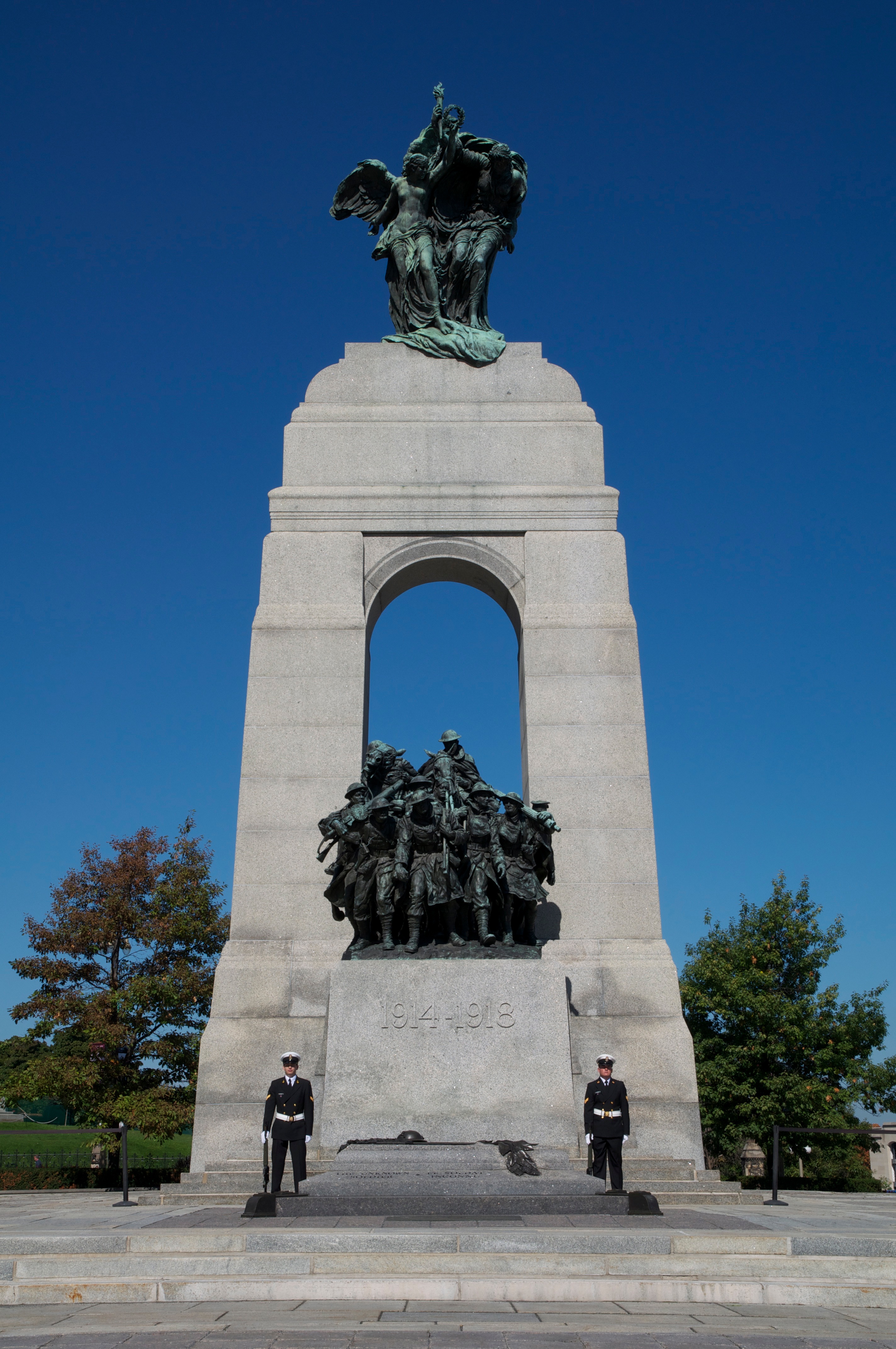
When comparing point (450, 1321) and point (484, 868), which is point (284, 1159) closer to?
point (484, 868)

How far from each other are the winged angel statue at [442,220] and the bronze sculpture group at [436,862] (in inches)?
346

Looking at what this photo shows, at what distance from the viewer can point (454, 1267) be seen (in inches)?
274

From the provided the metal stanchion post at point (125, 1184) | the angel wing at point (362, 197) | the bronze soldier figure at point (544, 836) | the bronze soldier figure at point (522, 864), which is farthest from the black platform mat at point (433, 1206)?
the angel wing at point (362, 197)

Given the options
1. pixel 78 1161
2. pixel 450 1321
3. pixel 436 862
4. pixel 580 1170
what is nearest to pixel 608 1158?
pixel 580 1170

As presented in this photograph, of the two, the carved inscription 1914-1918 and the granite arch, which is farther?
the granite arch

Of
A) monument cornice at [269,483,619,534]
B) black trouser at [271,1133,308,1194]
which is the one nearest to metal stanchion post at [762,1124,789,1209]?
black trouser at [271,1133,308,1194]

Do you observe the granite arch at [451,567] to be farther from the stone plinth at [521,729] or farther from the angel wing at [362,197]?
A: the angel wing at [362,197]

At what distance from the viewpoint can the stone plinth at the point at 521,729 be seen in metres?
12.9

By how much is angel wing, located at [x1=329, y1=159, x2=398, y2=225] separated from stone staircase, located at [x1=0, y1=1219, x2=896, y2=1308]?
686 inches

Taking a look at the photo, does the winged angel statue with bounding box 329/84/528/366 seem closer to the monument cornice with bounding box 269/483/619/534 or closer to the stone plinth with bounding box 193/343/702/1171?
the stone plinth with bounding box 193/343/702/1171

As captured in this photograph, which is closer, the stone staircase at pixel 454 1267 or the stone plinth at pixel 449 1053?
the stone staircase at pixel 454 1267

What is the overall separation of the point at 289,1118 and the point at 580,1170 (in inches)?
114

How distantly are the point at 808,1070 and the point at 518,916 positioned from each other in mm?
21437

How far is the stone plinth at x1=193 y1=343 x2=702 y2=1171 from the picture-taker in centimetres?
1287
